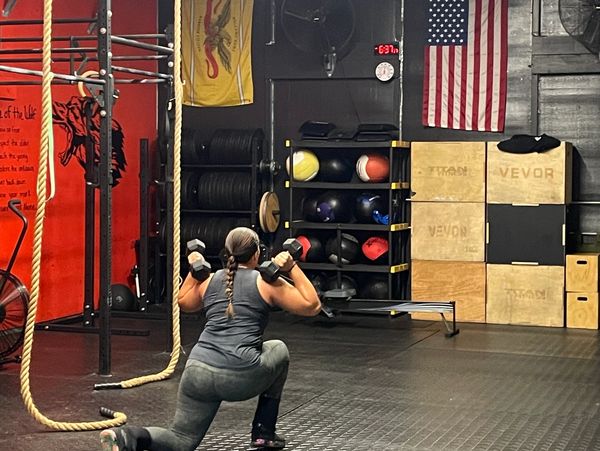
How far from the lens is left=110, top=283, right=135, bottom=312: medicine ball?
376 inches

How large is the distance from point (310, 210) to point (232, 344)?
5.23m

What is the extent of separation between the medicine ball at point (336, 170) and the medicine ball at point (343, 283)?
0.88m

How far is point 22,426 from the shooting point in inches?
219

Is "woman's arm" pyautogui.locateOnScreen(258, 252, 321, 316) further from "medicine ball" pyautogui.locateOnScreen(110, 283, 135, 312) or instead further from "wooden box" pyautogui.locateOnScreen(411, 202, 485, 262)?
"medicine ball" pyautogui.locateOnScreen(110, 283, 135, 312)

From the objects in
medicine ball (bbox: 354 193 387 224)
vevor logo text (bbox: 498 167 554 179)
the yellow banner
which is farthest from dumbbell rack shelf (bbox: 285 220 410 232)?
the yellow banner

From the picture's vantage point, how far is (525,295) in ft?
30.2

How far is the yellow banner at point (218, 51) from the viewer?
10.4 m

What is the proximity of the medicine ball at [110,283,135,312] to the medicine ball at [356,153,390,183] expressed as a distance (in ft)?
7.70

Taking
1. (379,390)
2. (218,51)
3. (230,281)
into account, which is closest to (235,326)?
(230,281)

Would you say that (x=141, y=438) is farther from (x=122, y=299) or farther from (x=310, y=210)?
(x=310, y=210)

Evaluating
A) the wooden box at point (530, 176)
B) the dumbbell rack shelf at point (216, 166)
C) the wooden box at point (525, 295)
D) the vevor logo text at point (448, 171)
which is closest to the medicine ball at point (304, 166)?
the dumbbell rack shelf at point (216, 166)

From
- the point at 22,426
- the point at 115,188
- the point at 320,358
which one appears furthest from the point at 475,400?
the point at 115,188

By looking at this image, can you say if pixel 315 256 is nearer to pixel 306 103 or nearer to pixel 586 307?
pixel 306 103

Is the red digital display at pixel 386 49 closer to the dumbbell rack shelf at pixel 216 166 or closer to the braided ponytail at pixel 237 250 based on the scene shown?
the dumbbell rack shelf at pixel 216 166
